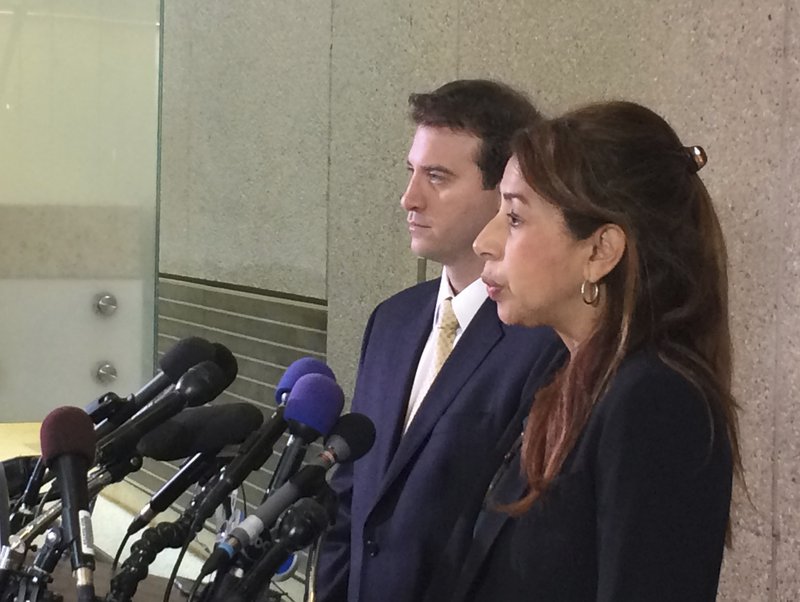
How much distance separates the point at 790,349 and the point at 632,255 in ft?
3.07

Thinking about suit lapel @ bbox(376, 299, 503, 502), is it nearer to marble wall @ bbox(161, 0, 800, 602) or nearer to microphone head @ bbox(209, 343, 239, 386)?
microphone head @ bbox(209, 343, 239, 386)

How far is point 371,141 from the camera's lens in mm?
3822

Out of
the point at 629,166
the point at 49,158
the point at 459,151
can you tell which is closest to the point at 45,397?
the point at 49,158

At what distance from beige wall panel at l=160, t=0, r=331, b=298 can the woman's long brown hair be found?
259cm

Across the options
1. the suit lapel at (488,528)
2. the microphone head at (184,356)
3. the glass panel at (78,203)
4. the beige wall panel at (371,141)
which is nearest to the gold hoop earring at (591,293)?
the suit lapel at (488,528)

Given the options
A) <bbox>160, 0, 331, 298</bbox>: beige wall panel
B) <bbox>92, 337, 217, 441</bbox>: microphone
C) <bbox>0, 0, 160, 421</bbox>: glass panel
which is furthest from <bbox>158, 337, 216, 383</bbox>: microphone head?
<bbox>160, 0, 331, 298</bbox>: beige wall panel

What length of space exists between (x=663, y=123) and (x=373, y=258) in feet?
7.38

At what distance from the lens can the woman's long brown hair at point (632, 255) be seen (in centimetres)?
153

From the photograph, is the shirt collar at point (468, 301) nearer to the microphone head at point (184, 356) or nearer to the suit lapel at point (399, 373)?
the suit lapel at point (399, 373)

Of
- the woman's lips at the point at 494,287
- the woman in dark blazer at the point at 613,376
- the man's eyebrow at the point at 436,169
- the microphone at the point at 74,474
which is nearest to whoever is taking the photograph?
the microphone at the point at 74,474

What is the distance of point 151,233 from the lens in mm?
3100

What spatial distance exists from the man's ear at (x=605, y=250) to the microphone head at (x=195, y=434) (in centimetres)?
51

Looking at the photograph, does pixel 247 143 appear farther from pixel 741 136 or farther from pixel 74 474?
pixel 74 474

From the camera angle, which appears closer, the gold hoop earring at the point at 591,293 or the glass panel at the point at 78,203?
the gold hoop earring at the point at 591,293
